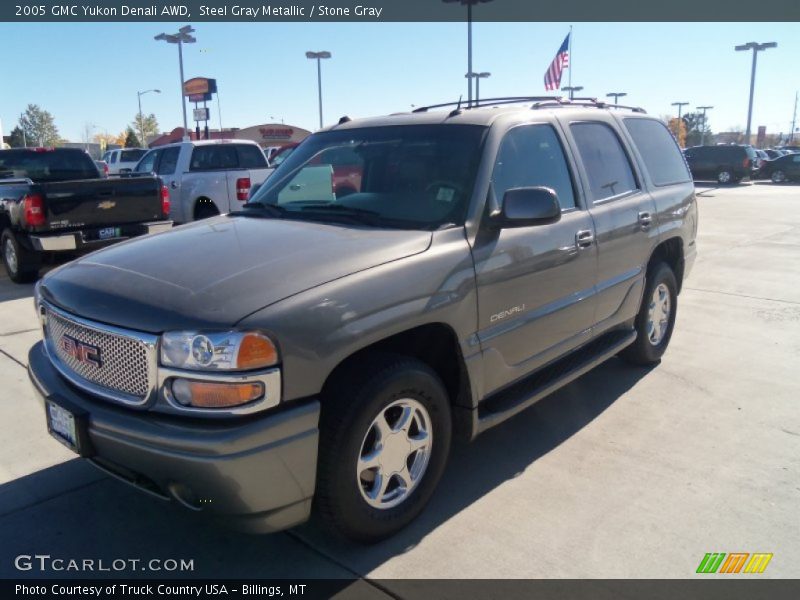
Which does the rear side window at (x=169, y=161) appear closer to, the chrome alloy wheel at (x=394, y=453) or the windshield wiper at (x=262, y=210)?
the windshield wiper at (x=262, y=210)

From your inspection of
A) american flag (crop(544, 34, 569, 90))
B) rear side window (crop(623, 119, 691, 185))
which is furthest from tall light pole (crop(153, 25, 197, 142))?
rear side window (crop(623, 119, 691, 185))

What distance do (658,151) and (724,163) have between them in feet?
95.5

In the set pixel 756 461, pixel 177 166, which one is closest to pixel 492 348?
pixel 756 461

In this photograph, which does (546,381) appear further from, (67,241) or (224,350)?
(67,241)

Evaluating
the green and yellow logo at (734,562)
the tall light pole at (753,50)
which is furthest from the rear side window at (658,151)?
the tall light pole at (753,50)

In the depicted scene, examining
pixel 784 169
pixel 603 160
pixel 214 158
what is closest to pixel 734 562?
pixel 603 160

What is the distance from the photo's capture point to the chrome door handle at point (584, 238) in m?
3.93

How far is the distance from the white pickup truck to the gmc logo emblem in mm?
8263

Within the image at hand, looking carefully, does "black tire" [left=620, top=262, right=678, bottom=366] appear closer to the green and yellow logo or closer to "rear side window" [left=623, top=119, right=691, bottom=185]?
"rear side window" [left=623, top=119, right=691, bottom=185]

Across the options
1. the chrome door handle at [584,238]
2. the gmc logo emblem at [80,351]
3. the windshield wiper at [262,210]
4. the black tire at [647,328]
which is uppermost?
the windshield wiper at [262,210]

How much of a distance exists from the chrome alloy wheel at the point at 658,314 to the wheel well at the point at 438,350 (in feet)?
8.01

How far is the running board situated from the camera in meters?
3.41

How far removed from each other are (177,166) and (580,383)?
8.78m

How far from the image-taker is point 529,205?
3.22 m
